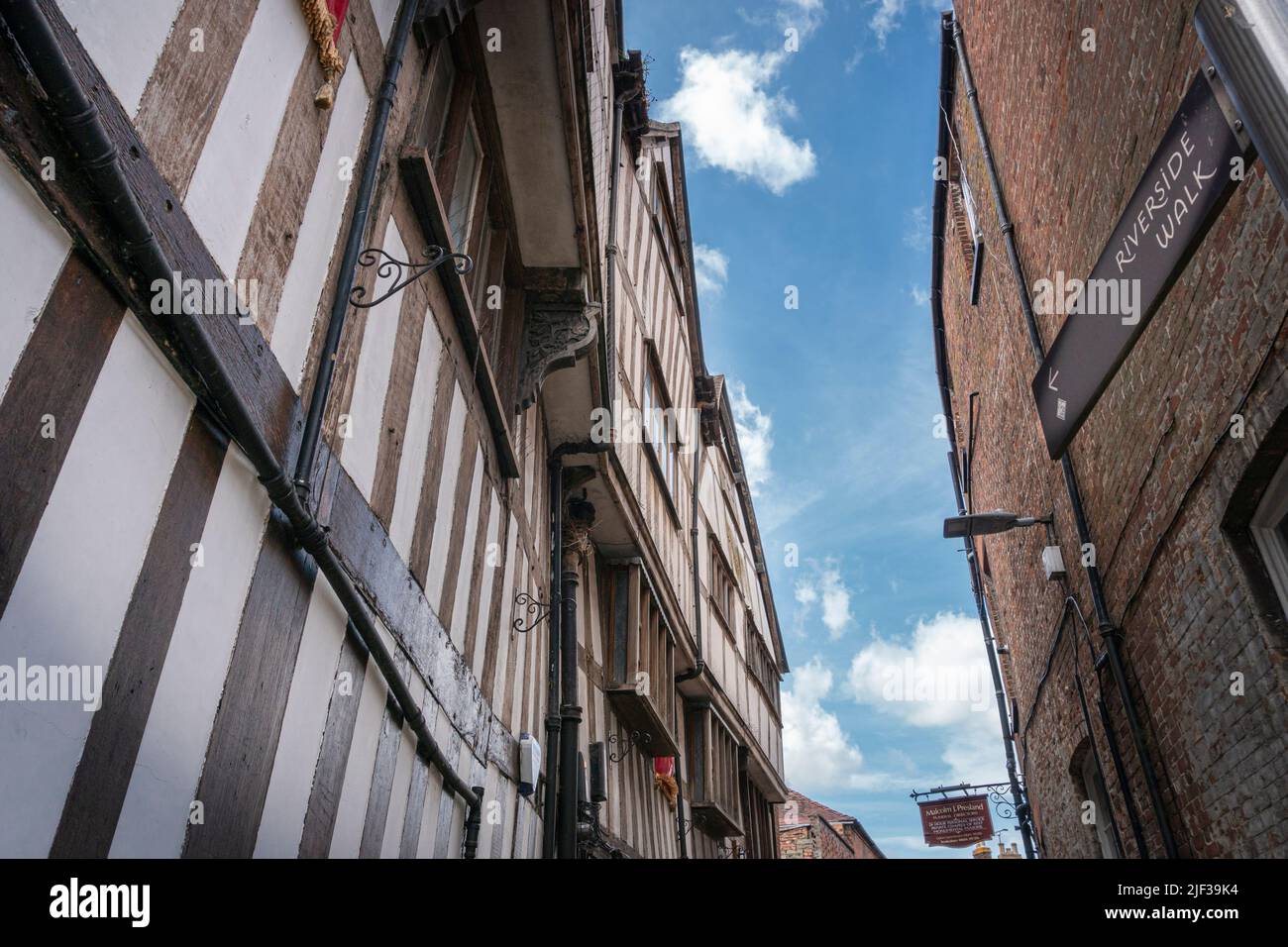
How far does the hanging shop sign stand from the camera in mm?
15125

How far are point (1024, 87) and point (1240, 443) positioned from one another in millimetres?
4261

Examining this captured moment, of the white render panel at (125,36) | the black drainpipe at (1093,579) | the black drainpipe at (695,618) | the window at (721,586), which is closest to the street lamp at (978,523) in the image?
the black drainpipe at (1093,579)

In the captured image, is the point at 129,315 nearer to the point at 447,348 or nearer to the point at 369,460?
the point at 369,460

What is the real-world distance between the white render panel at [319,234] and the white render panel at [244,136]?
0.30 m

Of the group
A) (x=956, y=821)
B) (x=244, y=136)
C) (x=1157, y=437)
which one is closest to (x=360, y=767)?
(x=244, y=136)

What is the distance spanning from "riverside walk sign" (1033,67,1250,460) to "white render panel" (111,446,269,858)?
9.30 ft

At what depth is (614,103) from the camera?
9.86 m

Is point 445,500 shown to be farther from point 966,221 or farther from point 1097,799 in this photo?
point 966,221

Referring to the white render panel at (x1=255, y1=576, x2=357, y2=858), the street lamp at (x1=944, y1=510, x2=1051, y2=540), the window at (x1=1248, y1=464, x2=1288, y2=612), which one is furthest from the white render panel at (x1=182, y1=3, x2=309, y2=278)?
the street lamp at (x1=944, y1=510, x2=1051, y2=540)

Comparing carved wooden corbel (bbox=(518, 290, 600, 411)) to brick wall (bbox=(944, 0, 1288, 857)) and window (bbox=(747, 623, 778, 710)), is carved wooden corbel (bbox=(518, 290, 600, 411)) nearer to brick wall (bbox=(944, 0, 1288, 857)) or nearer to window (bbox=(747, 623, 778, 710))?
brick wall (bbox=(944, 0, 1288, 857))

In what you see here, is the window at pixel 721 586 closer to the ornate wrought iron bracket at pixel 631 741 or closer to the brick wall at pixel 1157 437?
the ornate wrought iron bracket at pixel 631 741
